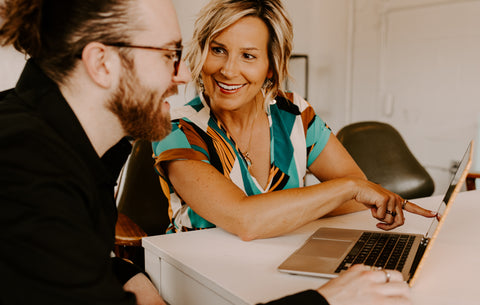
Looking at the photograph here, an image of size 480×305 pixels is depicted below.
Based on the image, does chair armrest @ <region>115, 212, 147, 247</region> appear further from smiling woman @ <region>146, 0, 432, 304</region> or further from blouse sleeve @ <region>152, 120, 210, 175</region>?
Result: blouse sleeve @ <region>152, 120, 210, 175</region>

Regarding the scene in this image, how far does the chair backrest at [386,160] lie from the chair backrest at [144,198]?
1.08 meters

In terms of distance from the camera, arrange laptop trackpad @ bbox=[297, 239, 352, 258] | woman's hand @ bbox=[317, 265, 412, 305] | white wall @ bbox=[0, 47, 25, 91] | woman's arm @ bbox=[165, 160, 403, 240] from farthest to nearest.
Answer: white wall @ bbox=[0, 47, 25, 91]
woman's arm @ bbox=[165, 160, 403, 240]
laptop trackpad @ bbox=[297, 239, 352, 258]
woman's hand @ bbox=[317, 265, 412, 305]

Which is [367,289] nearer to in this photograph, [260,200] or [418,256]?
[418,256]

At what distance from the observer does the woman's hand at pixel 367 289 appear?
82 cm

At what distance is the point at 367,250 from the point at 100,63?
745 mm

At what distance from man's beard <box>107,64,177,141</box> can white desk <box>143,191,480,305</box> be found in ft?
1.08

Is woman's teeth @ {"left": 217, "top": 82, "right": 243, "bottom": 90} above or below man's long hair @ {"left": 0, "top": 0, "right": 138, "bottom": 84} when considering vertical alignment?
below

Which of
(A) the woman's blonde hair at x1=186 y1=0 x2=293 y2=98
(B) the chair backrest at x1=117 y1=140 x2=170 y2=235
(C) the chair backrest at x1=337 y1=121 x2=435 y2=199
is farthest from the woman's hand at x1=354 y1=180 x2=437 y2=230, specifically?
(C) the chair backrest at x1=337 y1=121 x2=435 y2=199

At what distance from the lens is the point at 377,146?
2486mm

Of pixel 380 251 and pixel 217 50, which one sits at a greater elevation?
pixel 217 50

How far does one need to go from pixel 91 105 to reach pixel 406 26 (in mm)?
3977

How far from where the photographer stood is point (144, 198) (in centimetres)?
201

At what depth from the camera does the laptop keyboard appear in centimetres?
101

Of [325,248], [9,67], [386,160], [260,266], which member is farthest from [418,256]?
[9,67]
